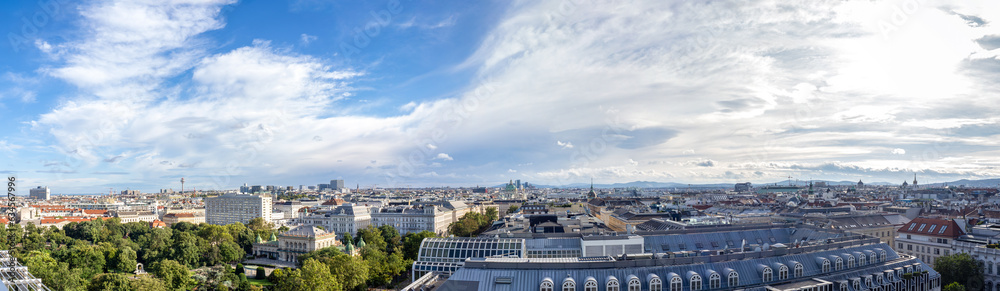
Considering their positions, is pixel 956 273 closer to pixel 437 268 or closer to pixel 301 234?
pixel 437 268

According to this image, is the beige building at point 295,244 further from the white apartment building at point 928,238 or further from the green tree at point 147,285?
the white apartment building at point 928,238

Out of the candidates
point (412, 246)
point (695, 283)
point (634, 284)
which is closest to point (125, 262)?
point (412, 246)

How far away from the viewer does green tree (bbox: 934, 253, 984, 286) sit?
6078cm

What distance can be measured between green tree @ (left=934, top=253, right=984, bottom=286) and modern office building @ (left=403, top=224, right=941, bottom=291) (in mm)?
15380

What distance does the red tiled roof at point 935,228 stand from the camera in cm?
7588

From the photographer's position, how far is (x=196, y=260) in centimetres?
9869

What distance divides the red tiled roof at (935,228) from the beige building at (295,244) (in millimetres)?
96207

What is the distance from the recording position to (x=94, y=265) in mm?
87312

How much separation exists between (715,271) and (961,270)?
133 ft

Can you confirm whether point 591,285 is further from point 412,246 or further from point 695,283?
point 412,246

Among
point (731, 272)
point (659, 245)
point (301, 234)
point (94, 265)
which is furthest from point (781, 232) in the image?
point (94, 265)

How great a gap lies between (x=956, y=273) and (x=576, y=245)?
4106 cm

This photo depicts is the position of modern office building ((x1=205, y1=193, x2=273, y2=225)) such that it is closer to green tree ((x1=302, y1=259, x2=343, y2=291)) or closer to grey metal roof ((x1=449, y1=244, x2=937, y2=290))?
green tree ((x1=302, y1=259, x2=343, y2=291))

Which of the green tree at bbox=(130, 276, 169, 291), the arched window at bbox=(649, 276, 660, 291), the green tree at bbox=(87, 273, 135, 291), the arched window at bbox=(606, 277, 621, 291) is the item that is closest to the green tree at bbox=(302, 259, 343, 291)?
the green tree at bbox=(130, 276, 169, 291)
